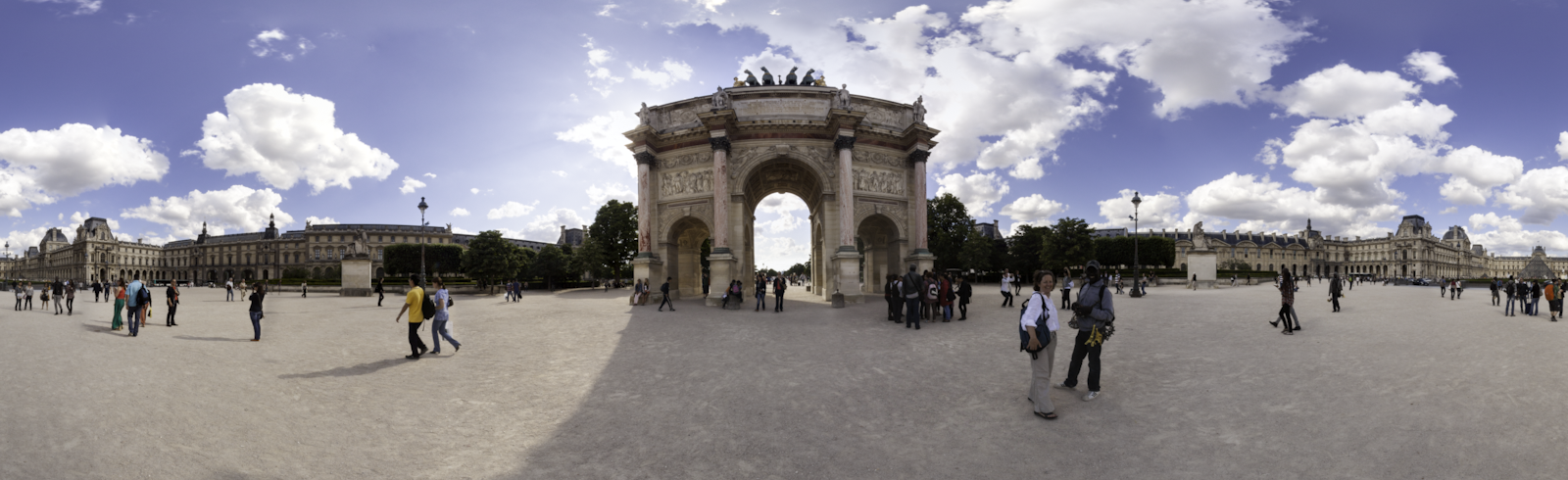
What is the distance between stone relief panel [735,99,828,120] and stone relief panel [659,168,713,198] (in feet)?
11.4

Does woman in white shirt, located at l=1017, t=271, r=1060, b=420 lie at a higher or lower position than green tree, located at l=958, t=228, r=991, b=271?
lower

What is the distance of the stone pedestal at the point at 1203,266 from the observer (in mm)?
35531

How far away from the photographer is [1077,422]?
254 inches

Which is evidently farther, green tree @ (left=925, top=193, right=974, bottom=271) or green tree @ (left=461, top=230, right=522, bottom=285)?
green tree @ (left=925, top=193, right=974, bottom=271)

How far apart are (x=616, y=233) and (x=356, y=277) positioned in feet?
65.9

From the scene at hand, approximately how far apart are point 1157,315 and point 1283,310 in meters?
3.84

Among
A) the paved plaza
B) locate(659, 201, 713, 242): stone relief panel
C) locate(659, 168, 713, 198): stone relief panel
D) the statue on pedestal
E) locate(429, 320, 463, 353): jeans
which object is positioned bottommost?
the paved plaza

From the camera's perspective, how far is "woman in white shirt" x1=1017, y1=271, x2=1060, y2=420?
6.63 metres

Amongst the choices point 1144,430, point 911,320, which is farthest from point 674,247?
point 1144,430

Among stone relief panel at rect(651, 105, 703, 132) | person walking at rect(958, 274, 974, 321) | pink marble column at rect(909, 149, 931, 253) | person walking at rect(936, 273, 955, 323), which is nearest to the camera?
person walking at rect(936, 273, 955, 323)

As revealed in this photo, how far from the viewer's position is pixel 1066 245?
51219 mm

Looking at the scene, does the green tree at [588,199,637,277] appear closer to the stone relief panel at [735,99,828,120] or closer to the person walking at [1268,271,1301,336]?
the stone relief panel at [735,99,828,120]

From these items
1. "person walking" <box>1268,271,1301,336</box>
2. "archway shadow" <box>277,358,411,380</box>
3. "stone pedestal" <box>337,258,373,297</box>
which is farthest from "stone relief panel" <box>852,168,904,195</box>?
"stone pedestal" <box>337,258,373,297</box>

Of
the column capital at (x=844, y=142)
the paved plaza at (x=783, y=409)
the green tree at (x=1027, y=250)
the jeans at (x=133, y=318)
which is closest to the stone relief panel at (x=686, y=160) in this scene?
the column capital at (x=844, y=142)
